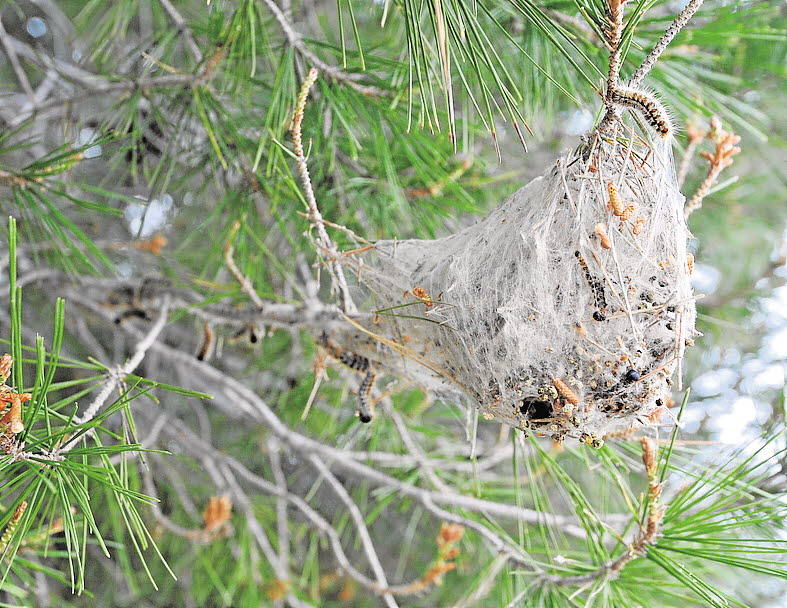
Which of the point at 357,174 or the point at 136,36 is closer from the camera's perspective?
the point at 357,174

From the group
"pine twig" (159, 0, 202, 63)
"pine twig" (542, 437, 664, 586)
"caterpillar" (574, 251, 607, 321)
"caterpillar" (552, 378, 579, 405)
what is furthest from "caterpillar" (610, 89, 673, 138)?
"pine twig" (159, 0, 202, 63)

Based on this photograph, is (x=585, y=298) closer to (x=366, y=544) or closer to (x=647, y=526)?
(x=647, y=526)

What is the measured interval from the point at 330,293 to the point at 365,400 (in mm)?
159

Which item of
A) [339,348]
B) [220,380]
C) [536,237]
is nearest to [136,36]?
[220,380]

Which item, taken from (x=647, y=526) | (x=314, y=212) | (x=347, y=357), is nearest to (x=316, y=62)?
(x=314, y=212)

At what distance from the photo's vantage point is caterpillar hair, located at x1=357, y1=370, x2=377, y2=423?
86 centimetres

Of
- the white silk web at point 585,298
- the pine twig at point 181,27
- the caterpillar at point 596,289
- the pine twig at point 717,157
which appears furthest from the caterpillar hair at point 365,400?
the pine twig at point 181,27

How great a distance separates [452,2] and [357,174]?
63cm

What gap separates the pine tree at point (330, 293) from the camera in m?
0.71

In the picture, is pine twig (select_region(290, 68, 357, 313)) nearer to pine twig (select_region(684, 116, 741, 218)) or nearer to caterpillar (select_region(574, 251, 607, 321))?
caterpillar (select_region(574, 251, 607, 321))

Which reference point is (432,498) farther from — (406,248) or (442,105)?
(442,105)

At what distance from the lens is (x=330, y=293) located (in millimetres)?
920

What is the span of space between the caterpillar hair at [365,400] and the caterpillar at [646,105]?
462 mm

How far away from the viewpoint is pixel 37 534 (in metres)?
0.84
